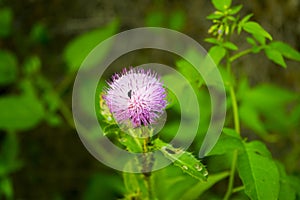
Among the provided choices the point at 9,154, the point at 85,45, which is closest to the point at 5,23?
the point at 85,45

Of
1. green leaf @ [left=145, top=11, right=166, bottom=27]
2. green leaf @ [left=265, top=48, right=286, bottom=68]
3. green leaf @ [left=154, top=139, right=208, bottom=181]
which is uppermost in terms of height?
green leaf @ [left=145, top=11, right=166, bottom=27]

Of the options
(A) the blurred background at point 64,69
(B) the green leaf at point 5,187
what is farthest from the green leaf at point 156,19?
(B) the green leaf at point 5,187

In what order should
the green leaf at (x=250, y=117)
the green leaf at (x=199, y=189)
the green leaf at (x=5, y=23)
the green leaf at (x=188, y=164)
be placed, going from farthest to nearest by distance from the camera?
the green leaf at (x=5, y=23), the green leaf at (x=250, y=117), the green leaf at (x=199, y=189), the green leaf at (x=188, y=164)

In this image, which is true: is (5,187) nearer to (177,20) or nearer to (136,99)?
(177,20)

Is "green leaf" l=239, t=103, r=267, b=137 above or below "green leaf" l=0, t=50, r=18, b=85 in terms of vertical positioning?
below

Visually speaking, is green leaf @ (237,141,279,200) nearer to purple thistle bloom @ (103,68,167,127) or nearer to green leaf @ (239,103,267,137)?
purple thistle bloom @ (103,68,167,127)

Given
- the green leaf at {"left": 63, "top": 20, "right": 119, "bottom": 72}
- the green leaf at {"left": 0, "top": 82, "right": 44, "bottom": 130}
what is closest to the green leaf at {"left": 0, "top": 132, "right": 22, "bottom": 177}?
the green leaf at {"left": 0, "top": 82, "right": 44, "bottom": 130}

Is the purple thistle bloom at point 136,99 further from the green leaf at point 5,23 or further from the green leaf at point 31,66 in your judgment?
the green leaf at point 5,23
